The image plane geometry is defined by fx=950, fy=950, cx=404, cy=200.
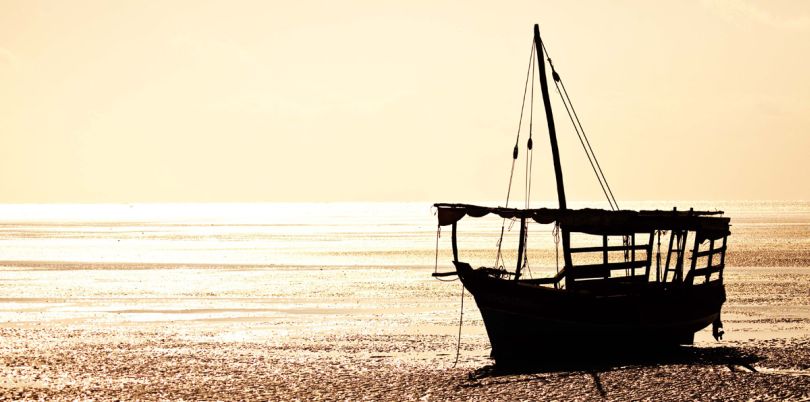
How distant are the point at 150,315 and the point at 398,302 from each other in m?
9.16

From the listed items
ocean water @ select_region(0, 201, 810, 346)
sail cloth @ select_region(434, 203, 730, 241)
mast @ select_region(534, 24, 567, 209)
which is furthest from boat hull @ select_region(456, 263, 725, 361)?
mast @ select_region(534, 24, 567, 209)

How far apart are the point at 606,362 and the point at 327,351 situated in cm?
719

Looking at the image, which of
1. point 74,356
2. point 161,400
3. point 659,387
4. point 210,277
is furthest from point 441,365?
point 210,277

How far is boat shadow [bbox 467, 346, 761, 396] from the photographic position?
2134cm

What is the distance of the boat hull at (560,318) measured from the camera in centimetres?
2355

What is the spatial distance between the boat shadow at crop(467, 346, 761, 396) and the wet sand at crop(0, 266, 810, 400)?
0.24 ft

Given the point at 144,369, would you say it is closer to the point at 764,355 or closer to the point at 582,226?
the point at 582,226

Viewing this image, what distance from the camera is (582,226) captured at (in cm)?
2528

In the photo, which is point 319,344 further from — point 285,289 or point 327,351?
point 285,289

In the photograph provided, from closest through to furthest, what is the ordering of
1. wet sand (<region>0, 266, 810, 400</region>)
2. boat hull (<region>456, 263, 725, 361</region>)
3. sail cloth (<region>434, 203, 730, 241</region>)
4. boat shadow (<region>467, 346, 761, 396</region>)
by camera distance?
1. wet sand (<region>0, 266, 810, 400</region>)
2. boat shadow (<region>467, 346, 761, 396</region>)
3. boat hull (<region>456, 263, 725, 361</region>)
4. sail cloth (<region>434, 203, 730, 241</region>)

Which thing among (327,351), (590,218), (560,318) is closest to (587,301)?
(560,318)

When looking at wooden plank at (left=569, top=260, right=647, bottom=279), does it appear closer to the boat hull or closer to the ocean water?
the boat hull

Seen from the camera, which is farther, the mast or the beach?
the mast

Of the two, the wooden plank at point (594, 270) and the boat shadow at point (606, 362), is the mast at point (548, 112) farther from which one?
the boat shadow at point (606, 362)
